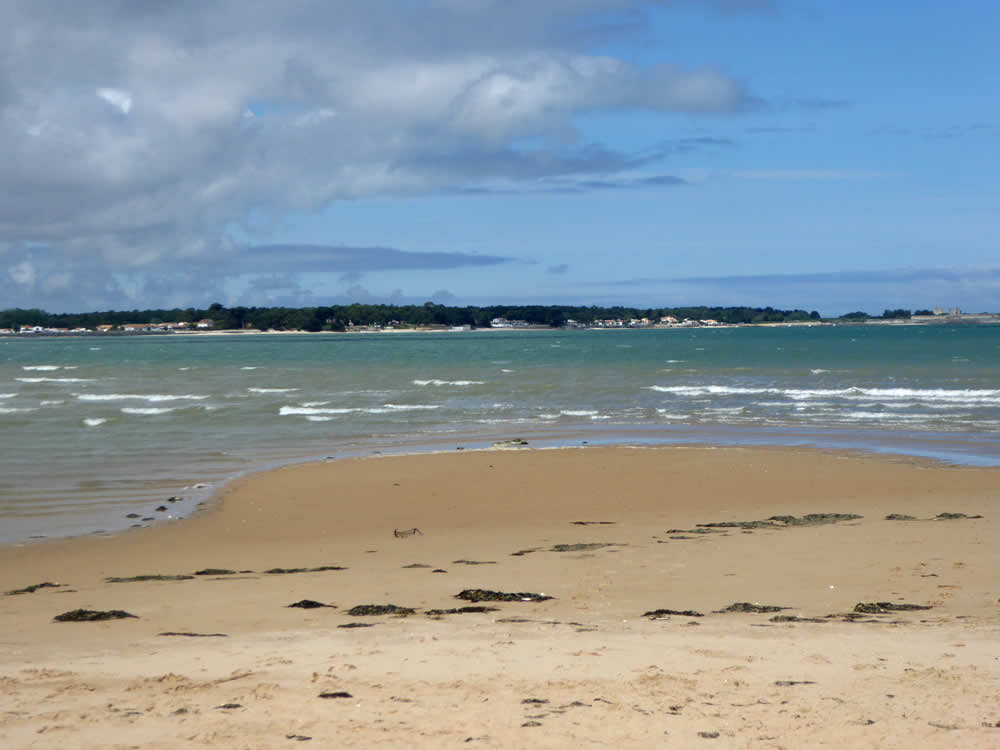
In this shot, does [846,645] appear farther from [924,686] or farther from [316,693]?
[316,693]

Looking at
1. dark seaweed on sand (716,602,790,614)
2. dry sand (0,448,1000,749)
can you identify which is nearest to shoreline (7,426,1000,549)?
dry sand (0,448,1000,749)

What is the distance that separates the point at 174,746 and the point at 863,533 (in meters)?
9.18

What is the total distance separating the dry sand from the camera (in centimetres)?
511

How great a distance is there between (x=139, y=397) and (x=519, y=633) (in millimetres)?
35912

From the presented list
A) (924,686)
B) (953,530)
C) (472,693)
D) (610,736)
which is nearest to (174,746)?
(472,693)

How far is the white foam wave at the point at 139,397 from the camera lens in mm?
38469

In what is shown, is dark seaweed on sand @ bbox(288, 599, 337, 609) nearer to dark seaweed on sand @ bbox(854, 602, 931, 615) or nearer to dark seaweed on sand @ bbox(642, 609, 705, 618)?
dark seaweed on sand @ bbox(642, 609, 705, 618)

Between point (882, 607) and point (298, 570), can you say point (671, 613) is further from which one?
point (298, 570)

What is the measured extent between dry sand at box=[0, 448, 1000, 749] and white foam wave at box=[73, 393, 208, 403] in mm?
25154

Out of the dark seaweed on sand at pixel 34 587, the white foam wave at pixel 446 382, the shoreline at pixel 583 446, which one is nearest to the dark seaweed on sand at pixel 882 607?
the dark seaweed on sand at pixel 34 587

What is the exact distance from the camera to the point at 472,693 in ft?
18.2

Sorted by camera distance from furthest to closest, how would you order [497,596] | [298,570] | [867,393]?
[867,393]
[298,570]
[497,596]

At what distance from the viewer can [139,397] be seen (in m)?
39.6

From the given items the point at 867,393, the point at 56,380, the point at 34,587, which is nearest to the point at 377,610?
the point at 34,587
